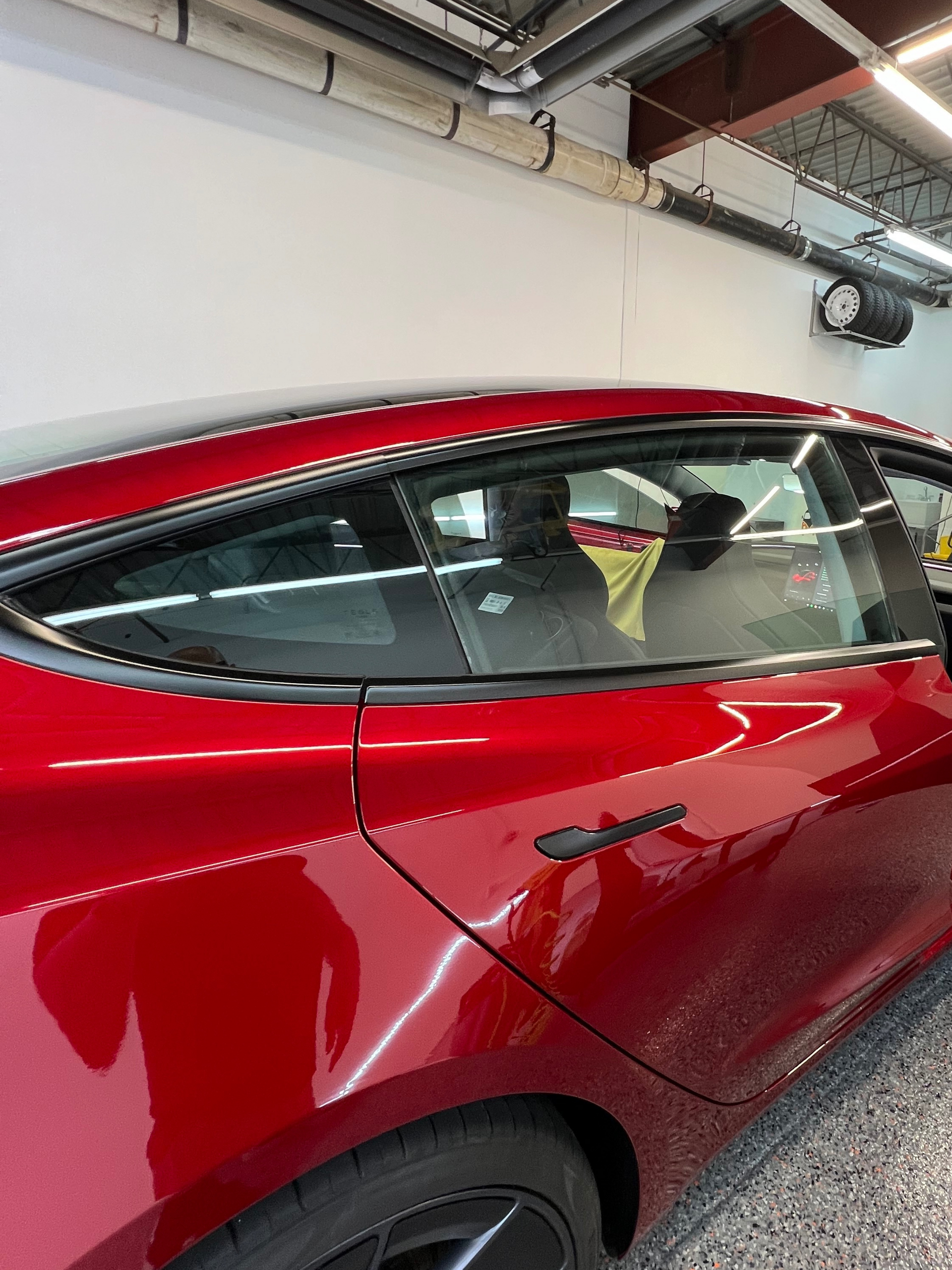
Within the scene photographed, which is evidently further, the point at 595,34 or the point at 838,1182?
the point at 595,34

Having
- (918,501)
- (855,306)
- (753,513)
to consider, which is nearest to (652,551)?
(753,513)

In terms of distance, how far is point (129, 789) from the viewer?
56 centimetres

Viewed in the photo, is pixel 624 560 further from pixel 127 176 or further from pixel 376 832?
pixel 127 176

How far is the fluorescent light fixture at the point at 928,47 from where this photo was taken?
116 inches

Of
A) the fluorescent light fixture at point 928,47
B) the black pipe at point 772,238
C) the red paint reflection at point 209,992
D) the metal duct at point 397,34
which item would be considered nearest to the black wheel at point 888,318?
the black pipe at point 772,238

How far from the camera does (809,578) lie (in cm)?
128

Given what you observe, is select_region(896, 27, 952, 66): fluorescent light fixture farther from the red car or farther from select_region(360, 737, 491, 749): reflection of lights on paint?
select_region(360, 737, 491, 749): reflection of lights on paint

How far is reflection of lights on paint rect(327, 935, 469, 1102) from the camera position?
0.59m

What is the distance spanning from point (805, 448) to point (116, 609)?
3.68 feet

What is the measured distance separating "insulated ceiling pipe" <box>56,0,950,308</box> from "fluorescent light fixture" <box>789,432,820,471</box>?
267cm

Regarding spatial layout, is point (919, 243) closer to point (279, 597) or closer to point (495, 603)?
point (495, 603)

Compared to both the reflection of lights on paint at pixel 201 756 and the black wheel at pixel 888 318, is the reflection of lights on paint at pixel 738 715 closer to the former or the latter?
the reflection of lights on paint at pixel 201 756

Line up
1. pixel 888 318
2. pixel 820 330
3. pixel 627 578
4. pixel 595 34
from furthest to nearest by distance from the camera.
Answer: pixel 820 330
pixel 888 318
pixel 595 34
pixel 627 578

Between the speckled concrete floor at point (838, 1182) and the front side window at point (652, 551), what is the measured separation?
3.21 feet
